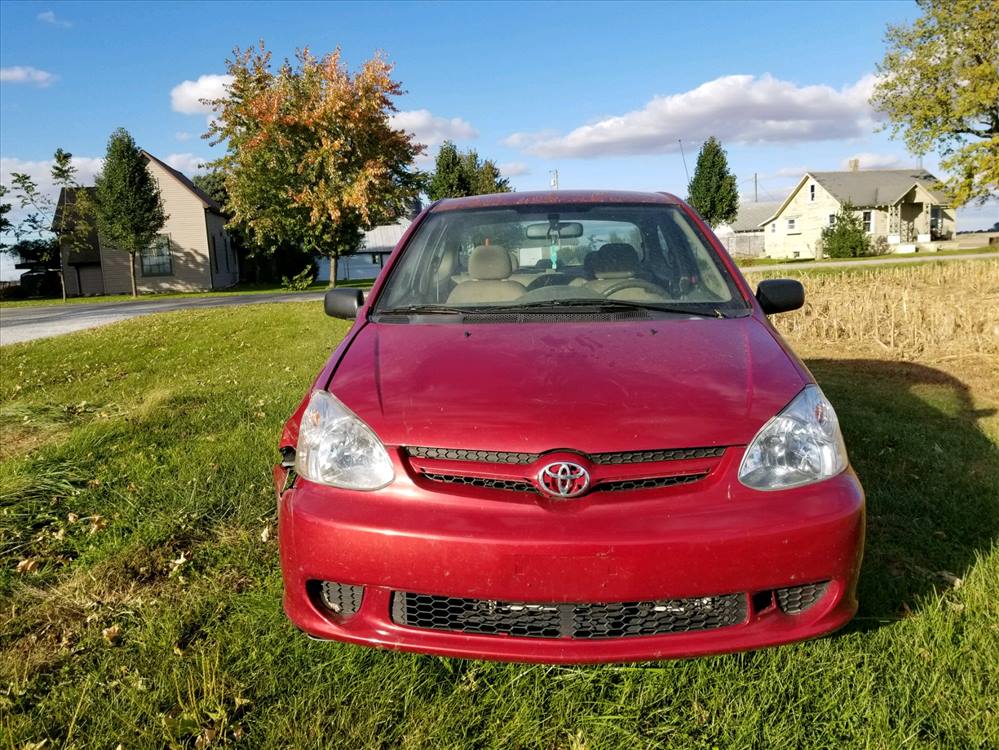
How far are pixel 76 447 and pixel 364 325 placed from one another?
2964 mm

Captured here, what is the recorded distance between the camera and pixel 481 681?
7.88 ft

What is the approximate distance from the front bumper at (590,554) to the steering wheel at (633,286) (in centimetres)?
124

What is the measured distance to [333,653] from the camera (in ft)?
8.36

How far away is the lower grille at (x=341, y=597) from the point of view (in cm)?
222

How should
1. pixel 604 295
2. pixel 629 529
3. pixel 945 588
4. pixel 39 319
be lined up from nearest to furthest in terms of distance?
pixel 629 529 → pixel 945 588 → pixel 604 295 → pixel 39 319

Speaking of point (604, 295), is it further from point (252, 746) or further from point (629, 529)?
point (252, 746)

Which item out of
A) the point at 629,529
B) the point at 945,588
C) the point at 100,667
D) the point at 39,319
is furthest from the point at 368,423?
the point at 39,319

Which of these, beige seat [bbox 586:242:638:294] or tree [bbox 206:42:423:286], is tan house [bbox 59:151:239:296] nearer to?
tree [bbox 206:42:423:286]

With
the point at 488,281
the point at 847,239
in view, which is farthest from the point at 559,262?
the point at 847,239

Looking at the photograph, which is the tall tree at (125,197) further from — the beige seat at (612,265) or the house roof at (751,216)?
the house roof at (751,216)

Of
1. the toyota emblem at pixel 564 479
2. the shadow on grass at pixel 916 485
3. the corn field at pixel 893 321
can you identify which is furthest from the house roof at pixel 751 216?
the toyota emblem at pixel 564 479

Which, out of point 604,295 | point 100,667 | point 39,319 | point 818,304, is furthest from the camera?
point 39,319

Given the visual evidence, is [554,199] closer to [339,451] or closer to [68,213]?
[339,451]

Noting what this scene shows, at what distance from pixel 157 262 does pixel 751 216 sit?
59.9 m
